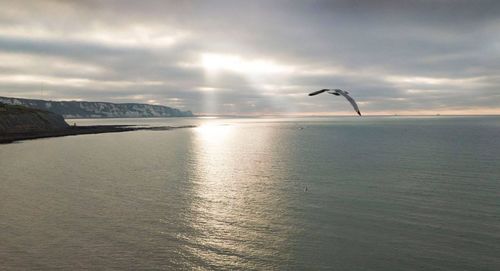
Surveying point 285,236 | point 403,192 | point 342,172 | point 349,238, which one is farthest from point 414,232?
point 342,172

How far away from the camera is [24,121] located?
157125 millimetres

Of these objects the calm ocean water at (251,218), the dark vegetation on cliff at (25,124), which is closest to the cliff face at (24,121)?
the dark vegetation on cliff at (25,124)

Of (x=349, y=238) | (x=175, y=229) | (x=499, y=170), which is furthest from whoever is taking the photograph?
(x=499, y=170)

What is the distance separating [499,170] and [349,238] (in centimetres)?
5062

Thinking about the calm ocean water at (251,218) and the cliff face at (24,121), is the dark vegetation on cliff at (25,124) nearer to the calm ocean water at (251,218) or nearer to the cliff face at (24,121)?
the cliff face at (24,121)

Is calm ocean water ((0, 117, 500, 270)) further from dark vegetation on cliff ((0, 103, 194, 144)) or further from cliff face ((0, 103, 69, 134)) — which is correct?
cliff face ((0, 103, 69, 134))

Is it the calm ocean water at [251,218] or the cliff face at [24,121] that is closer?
the calm ocean water at [251,218]

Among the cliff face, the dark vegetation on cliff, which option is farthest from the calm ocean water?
the cliff face

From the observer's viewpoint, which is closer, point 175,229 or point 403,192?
point 175,229

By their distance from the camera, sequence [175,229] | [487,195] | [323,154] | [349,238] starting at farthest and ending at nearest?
1. [323,154]
2. [487,195]
3. [175,229]
4. [349,238]

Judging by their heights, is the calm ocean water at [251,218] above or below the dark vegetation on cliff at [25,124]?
below

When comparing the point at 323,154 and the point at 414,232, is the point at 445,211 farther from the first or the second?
the point at 323,154

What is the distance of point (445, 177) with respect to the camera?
59.0m

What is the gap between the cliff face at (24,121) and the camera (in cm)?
14679
